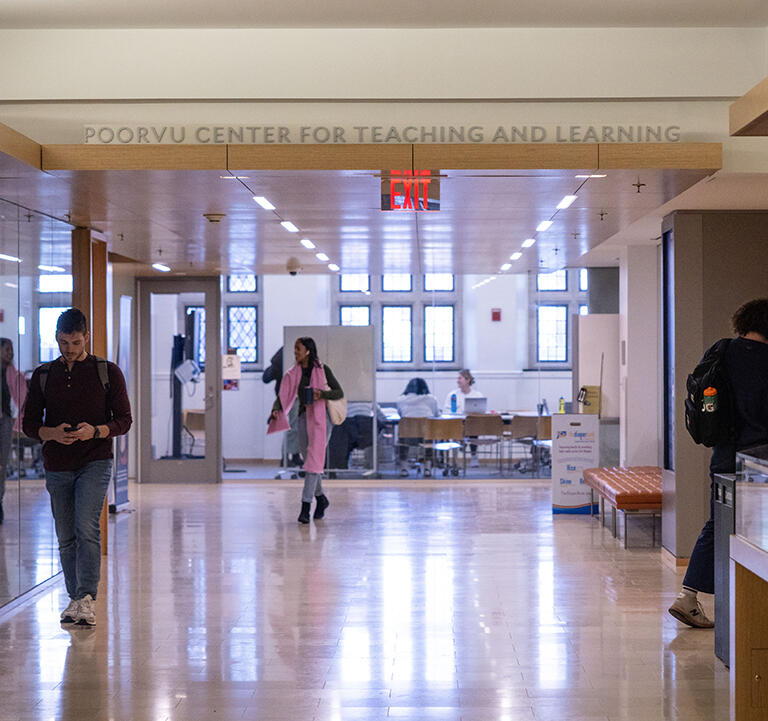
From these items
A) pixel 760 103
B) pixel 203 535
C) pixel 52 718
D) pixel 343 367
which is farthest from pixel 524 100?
pixel 343 367

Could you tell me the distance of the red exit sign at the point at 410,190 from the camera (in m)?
6.23

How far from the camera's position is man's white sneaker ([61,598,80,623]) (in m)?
6.29

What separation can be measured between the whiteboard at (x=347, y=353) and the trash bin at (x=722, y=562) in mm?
8949

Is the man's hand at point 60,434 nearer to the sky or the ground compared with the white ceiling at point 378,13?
nearer to the ground

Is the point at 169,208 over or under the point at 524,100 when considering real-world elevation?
under

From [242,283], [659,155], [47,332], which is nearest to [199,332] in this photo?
[242,283]

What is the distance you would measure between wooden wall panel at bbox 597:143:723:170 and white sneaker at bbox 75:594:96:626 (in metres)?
3.91

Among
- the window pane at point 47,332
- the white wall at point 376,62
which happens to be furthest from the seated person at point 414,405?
the white wall at point 376,62

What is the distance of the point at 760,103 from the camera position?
A: 401 cm

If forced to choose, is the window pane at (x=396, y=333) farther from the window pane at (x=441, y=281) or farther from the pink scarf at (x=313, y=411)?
the pink scarf at (x=313, y=411)

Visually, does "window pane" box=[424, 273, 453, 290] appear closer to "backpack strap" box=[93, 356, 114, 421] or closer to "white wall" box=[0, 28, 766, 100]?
"white wall" box=[0, 28, 766, 100]

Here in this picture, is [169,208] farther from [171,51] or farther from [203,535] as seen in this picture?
[203,535]

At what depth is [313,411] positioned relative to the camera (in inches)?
413

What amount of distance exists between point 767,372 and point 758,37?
89.2 inches
